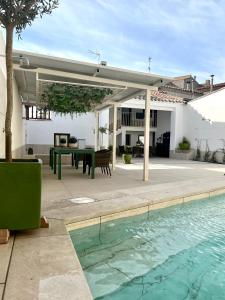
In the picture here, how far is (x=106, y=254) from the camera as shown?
12.3 feet

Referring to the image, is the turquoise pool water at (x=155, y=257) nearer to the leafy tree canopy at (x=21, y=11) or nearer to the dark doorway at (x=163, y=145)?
the leafy tree canopy at (x=21, y=11)

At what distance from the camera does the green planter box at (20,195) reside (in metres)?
3.40

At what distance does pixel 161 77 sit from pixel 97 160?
3059 mm

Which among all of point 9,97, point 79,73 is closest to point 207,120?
point 79,73

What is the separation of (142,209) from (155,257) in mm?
1778

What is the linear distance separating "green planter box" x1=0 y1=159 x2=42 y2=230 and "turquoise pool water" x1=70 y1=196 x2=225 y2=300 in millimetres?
786

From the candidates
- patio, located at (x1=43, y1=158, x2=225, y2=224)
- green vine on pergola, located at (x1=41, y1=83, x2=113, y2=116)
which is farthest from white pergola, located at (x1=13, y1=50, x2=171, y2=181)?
patio, located at (x1=43, y1=158, x2=225, y2=224)

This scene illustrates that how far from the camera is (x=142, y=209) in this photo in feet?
18.1

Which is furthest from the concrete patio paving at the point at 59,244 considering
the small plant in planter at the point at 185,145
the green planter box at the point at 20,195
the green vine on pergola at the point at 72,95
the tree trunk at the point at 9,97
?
the small plant in planter at the point at 185,145

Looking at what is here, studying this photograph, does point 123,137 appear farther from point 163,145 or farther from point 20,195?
point 20,195

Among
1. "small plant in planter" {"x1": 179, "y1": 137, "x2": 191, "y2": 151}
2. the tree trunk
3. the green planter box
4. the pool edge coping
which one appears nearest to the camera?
the green planter box

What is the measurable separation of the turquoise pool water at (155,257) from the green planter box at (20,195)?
2.58ft

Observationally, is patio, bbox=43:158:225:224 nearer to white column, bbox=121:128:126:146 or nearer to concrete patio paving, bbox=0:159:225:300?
concrete patio paving, bbox=0:159:225:300

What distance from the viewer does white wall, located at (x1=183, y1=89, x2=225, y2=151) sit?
18.8 metres
